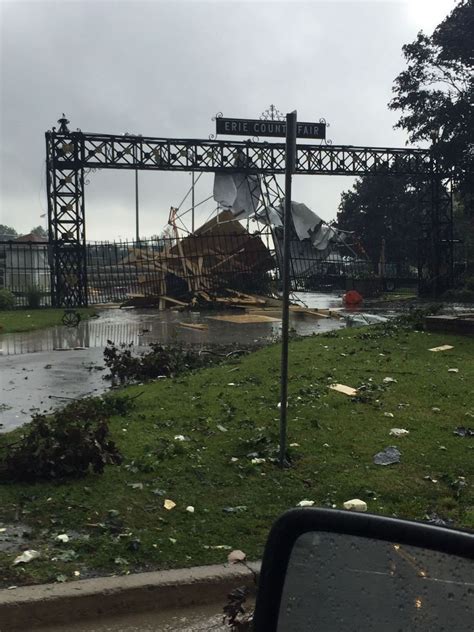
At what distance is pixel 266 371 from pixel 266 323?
31.3 ft

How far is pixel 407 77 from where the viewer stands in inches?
1262

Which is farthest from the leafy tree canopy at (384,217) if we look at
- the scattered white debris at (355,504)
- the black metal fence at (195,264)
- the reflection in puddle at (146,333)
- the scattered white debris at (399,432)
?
the scattered white debris at (355,504)

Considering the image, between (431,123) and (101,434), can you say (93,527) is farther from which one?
(431,123)

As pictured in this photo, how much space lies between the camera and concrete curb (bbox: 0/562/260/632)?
3.15m

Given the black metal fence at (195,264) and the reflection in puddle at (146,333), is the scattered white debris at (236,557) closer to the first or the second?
the reflection in puddle at (146,333)

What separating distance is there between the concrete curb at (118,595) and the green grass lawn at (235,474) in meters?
0.12

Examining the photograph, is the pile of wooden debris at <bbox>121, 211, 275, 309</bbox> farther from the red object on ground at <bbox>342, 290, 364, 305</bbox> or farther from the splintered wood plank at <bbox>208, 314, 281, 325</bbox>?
the splintered wood plank at <bbox>208, 314, 281, 325</bbox>

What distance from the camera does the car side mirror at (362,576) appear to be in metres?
1.33

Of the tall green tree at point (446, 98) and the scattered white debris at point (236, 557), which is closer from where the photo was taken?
the scattered white debris at point (236, 557)

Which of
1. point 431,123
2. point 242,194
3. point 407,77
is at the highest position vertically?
point 407,77

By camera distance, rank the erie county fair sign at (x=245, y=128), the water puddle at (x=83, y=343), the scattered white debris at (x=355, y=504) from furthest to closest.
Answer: the erie county fair sign at (x=245, y=128) < the water puddle at (x=83, y=343) < the scattered white debris at (x=355, y=504)

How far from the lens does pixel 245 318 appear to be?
20.1 metres

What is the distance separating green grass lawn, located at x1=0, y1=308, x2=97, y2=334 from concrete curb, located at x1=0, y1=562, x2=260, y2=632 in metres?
14.1

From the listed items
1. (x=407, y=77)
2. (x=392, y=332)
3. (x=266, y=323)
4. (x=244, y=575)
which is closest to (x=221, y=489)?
(x=244, y=575)
